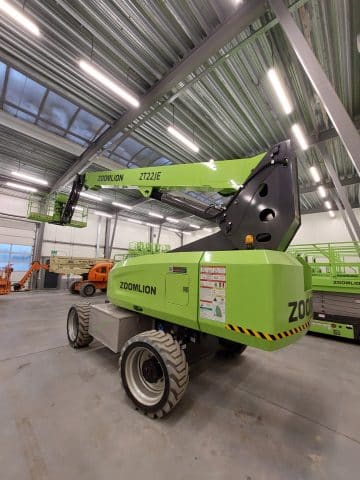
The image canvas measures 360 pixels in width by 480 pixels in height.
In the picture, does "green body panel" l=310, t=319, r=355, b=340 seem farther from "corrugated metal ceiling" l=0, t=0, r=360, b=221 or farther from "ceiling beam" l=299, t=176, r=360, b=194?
"ceiling beam" l=299, t=176, r=360, b=194

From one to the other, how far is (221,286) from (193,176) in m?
1.84

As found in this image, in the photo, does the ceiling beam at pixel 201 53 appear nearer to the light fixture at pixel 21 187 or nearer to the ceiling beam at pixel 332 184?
the light fixture at pixel 21 187

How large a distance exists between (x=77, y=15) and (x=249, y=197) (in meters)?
4.90

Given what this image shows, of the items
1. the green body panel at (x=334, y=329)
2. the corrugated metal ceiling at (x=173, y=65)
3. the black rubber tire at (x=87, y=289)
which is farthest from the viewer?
the black rubber tire at (x=87, y=289)

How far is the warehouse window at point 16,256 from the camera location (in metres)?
12.6

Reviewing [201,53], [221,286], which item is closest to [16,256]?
[201,53]

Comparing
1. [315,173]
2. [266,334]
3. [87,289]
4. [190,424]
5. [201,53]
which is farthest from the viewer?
[87,289]

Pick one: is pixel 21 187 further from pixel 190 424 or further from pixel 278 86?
pixel 190 424

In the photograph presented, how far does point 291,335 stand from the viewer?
1799mm

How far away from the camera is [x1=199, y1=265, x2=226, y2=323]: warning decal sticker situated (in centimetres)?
194

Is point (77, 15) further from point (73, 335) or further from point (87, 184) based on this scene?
point (73, 335)

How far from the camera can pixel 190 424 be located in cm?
208

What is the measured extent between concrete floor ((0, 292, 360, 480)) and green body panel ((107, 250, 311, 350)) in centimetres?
97

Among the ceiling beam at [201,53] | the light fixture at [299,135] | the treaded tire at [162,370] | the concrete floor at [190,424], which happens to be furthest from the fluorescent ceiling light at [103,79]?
the concrete floor at [190,424]
